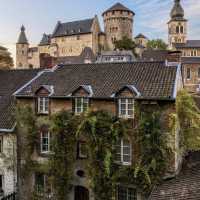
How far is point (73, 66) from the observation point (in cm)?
2248

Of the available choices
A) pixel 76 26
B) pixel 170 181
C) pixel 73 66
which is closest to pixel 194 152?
→ pixel 170 181

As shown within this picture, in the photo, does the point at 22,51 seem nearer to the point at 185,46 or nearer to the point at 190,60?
the point at 185,46

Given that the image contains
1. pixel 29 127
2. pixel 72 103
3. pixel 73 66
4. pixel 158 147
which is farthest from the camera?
pixel 73 66

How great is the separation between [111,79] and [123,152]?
18.7ft

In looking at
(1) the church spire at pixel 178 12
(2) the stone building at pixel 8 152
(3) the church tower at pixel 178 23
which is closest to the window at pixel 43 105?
(2) the stone building at pixel 8 152

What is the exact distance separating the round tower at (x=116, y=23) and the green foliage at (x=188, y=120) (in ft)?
309

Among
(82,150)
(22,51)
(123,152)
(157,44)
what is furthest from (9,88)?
(22,51)

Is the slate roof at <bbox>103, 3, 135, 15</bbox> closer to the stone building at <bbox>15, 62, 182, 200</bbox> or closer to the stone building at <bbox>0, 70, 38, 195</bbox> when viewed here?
the stone building at <bbox>15, 62, 182, 200</bbox>

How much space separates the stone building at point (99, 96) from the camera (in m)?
16.2

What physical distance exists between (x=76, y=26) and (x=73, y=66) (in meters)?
93.3

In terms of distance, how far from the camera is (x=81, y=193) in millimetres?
18844

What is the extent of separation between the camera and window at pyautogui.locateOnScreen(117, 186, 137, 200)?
16.9 metres

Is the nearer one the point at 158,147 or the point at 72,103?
the point at 158,147

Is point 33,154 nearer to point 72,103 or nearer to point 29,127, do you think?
point 29,127
